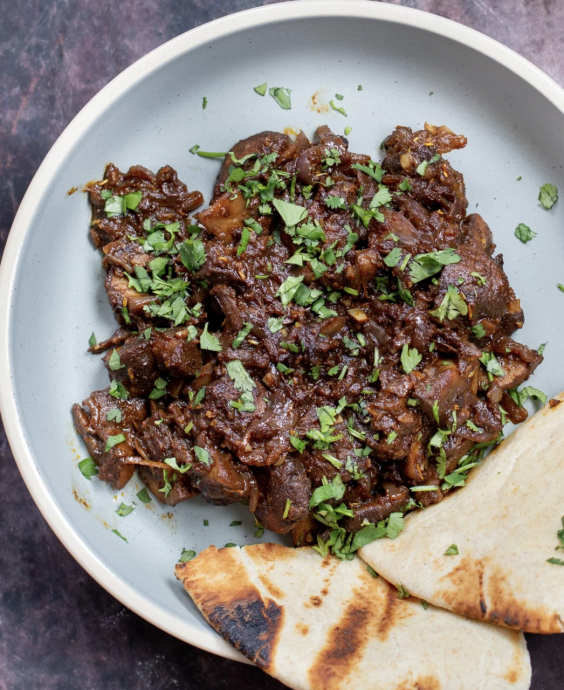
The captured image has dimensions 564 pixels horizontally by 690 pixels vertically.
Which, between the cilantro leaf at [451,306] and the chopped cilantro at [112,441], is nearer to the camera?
the cilantro leaf at [451,306]

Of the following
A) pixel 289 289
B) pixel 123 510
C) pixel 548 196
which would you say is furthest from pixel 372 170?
pixel 123 510

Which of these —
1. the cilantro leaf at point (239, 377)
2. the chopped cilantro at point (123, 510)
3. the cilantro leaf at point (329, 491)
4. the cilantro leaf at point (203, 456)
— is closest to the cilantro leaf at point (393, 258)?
the cilantro leaf at point (239, 377)

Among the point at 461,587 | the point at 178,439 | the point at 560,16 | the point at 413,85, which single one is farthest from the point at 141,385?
the point at 560,16

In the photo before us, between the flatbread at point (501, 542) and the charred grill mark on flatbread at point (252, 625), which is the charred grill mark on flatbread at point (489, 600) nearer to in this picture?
the flatbread at point (501, 542)

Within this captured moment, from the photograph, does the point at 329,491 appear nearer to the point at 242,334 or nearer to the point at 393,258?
the point at 242,334

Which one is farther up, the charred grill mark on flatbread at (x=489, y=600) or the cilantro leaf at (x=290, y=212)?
the cilantro leaf at (x=290, y=212)

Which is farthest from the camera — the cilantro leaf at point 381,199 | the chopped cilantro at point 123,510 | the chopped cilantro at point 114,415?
the chopped cilantro at point 123,510
